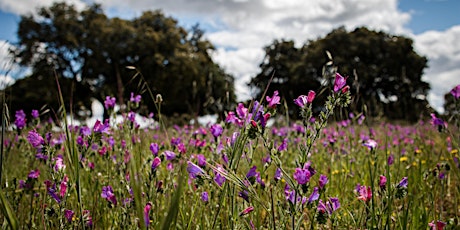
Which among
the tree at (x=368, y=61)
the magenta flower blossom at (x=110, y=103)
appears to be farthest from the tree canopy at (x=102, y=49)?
the magenta flower blossom at (x=110, y=103)

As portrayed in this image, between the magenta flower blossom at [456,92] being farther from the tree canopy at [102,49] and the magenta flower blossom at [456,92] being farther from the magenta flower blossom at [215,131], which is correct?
the tree canopy at [102,49]

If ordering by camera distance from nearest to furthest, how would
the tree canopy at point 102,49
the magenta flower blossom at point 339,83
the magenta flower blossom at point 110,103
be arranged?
the magenta flower blossom at point 339,83 < the magenta flower blossom at point 110,103 < the tree canopy at point 102,49

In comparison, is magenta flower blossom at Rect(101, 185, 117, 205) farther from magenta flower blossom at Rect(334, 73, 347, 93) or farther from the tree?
the tree

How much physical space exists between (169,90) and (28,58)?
10.3 meters

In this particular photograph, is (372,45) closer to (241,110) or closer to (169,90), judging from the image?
(169,90)

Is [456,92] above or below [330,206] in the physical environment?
above

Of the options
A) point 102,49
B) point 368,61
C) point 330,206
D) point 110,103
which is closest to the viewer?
point 330,206

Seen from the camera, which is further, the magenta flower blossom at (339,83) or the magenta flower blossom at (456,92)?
the magenta flower blossom at (456,92)

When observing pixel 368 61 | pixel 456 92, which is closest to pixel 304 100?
pixel 456 92

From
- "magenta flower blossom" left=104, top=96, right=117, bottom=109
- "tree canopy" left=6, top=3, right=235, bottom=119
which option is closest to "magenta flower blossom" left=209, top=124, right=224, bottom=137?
"magenta flower blossom" left=104, top=96, right=117, bottom=109

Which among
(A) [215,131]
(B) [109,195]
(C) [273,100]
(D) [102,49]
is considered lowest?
(B) [109,195]

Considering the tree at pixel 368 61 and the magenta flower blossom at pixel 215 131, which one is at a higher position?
the tree at pixel 368 61

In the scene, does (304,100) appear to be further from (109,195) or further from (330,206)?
(109,195)

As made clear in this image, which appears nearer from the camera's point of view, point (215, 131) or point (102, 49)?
point (215, 131)
